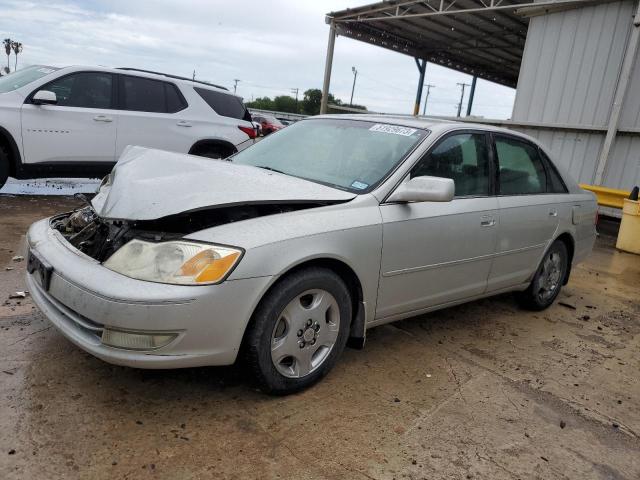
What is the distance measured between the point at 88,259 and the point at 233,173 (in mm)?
900

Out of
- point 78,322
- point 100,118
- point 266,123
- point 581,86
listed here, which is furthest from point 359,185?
point 266,123

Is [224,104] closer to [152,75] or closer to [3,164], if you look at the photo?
[152,75]

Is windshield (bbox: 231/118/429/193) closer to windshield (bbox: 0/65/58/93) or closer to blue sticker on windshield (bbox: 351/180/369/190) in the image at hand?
blue sticker on windshield (bbox: 351/180/369/190)

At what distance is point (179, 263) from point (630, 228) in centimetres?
769

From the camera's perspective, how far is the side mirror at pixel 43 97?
6.25 meters

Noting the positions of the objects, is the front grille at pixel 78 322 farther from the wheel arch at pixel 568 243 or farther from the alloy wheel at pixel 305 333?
the wheel arch at pixel 568 243

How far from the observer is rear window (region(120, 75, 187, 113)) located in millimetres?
7176

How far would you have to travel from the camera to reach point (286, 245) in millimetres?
2537

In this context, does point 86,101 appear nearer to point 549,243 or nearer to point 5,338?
point 5,338

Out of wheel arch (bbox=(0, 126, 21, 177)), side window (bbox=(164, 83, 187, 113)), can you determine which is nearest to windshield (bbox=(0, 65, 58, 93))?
wheel arch (bbox=(0, 126, 21, 177))

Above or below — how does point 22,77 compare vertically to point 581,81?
below

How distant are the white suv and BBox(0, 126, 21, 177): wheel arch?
0.01 m

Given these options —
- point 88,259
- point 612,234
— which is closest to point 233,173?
point 88,259

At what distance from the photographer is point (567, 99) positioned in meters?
10.4
